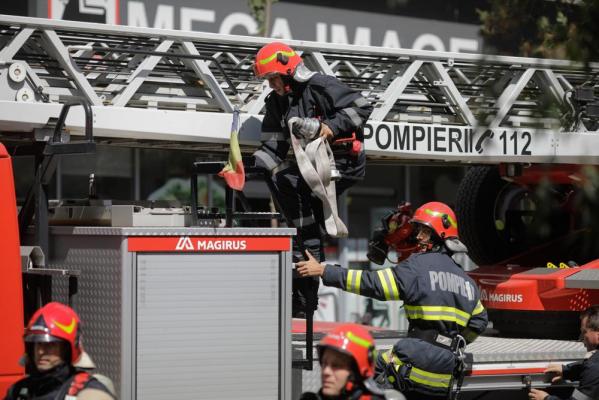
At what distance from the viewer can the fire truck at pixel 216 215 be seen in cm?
518

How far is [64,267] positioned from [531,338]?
131 inches

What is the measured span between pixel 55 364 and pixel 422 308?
7.63 ft

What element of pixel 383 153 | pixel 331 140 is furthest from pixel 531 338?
pixel 331 140

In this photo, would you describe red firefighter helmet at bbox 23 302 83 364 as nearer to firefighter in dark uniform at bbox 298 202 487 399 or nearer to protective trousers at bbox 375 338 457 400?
firefighter in dark uniform at bbox 298 202 487 399

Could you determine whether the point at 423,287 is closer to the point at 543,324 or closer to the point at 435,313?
the point at 435,313

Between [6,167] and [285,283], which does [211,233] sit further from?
[6,167]

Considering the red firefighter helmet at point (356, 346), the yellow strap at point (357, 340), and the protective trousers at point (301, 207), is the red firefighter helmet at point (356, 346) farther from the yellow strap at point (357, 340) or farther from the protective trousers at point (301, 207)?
the protective trousers at point (301, 207)

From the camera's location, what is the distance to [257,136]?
6336 millimetres

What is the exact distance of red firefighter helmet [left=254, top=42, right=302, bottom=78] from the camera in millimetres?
6117

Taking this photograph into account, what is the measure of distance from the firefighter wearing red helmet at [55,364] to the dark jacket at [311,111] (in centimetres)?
213

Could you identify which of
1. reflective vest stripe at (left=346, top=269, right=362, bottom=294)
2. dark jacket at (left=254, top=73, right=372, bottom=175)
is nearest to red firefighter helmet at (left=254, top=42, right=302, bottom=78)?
dark jacket at (left=254, top=73, right=372, bottom=175)

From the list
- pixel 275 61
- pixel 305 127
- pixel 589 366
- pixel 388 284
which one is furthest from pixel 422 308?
pixel 275 61

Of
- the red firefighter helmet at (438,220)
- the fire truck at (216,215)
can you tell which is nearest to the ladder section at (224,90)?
the fire truck at (216,215)

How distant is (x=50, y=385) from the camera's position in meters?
4.21
